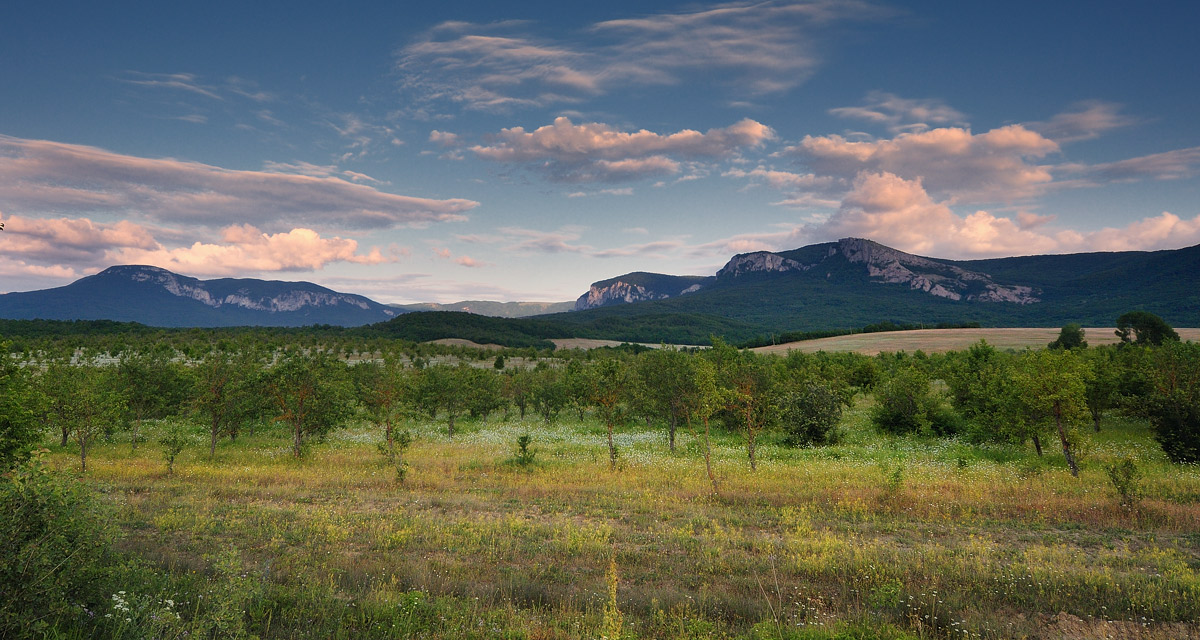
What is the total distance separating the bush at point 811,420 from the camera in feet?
119

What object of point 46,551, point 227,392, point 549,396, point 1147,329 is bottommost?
point 549,396

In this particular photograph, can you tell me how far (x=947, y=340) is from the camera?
120000 mm

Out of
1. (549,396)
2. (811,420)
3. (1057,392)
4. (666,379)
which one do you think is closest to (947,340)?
(811,420)

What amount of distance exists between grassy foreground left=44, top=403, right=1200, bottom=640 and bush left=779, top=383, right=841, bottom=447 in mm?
10072

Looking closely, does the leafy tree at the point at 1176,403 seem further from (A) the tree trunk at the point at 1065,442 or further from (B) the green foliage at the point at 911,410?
(B) the green foliage at the point at 911,410

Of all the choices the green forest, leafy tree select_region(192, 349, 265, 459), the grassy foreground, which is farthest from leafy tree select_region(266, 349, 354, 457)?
the grassy foreground

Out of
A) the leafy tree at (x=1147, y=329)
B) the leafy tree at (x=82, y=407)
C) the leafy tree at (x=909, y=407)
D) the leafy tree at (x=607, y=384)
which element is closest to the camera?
the leafy tree at (x=82, y=407)

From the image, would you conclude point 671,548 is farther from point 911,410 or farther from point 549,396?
point 549,396

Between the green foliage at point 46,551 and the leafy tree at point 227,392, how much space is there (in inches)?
1021

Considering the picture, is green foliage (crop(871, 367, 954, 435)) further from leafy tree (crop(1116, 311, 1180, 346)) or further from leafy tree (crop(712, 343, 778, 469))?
leafy tree (crop(1116, 311, 1180, 346))

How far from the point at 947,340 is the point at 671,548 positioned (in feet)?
450

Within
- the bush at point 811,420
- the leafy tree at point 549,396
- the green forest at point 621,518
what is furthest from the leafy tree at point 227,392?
the bush at point 811,420

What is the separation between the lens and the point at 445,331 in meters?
183

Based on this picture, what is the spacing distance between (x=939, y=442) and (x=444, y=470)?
114ft
